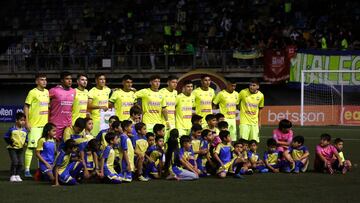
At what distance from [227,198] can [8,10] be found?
36185 mm

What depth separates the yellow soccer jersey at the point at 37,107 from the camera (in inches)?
605

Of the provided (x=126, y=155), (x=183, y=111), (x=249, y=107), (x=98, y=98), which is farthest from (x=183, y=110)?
(x=126, y=155)

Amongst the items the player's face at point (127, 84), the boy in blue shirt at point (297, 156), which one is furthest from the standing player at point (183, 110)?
the boy in blue shirt at point (297, 156)

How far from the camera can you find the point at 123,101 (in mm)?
16469

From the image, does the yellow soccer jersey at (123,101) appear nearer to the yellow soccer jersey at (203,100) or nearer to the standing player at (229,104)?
the yellow soccer jersey at (203,100)

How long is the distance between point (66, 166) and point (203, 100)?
15.5 feet

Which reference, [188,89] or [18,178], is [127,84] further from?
[18,178]

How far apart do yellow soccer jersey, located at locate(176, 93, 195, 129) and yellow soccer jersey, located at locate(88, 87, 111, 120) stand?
1.58m

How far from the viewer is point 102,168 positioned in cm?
1403

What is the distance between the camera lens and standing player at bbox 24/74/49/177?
15.3 m

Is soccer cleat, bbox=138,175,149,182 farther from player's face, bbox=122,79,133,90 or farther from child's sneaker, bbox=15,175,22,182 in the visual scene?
player's face, bbox=122,79,133,90

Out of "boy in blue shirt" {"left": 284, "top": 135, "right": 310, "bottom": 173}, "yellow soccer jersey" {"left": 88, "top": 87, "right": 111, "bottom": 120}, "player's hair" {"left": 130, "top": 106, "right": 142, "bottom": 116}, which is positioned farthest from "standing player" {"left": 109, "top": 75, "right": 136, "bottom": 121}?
"boy in blue shirt" {"left": 284, "top": 135, "right": 310, "bottom": 173}

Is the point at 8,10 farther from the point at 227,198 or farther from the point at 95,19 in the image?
the point at 227,198

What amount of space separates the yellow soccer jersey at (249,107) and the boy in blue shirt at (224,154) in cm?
263
